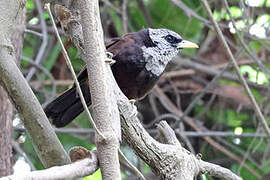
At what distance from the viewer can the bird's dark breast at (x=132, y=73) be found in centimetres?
303

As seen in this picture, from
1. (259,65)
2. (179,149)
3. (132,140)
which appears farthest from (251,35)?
(132,140)

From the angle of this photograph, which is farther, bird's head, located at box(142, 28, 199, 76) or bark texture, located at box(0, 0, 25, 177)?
bird's head, located at box(142, 28, 199, 76)

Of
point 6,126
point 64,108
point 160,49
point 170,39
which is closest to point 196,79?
point 170,39

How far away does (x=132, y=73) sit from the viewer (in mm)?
3061

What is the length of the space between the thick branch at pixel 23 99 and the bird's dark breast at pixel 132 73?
4.19 ft

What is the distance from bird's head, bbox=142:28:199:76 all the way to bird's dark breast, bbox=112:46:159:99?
5cm

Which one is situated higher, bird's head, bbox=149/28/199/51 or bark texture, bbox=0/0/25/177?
bird's head, bbox=149/28/199/51

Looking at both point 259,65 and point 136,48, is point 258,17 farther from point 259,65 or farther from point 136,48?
point 136,48

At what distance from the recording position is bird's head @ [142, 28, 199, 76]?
315 cm

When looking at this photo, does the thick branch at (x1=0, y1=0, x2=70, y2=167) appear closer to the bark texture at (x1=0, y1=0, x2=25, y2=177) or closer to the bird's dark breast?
the bark texture at (x1=0, y1=0, x2=25, y2=177)

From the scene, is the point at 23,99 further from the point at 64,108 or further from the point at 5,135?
the point at 64,108

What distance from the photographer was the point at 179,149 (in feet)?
7.07

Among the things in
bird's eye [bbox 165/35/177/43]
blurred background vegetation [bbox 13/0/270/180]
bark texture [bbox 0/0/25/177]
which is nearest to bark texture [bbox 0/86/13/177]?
bark texture [bbox 0/0/25/177]

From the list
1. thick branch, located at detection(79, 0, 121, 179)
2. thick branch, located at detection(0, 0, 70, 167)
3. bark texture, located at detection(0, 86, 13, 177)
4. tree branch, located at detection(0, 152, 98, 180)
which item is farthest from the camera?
bark texture, located at detection(0, 86, 13, 177)
